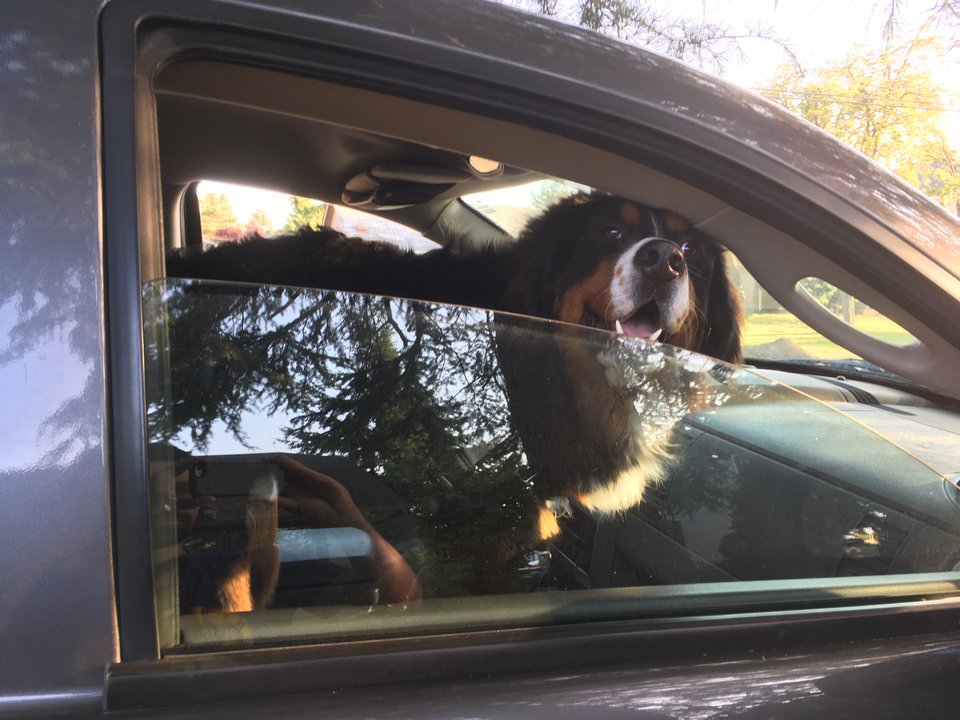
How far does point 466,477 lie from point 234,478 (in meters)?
0.45

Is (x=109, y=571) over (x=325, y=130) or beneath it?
beneath

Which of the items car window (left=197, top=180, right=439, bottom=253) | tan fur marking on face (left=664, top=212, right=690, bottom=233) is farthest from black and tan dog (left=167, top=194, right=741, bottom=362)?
tan fur marking on face (left=664, top=212, right=690, bottom=233)

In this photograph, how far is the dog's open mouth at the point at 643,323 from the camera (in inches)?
83.8

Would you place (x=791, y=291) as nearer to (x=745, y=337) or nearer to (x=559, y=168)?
(x=559, y=168)

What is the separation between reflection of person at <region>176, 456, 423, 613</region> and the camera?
3.28 feet

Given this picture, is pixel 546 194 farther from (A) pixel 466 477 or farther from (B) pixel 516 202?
(A) pixel 466 477

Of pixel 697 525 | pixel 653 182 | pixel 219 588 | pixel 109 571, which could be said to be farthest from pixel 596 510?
pixel 109 571

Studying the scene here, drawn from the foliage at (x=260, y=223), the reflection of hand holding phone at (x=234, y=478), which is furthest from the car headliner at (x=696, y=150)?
the foliage at (x=260, y=223)

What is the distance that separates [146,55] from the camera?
3.01 feet

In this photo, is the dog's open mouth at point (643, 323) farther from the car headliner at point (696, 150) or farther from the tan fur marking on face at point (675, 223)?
the car headliner at point (696, 150)

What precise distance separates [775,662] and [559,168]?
0.84 m

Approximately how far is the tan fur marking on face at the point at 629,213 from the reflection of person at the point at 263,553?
896mm

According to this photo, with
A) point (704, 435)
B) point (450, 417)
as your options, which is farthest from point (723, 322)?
point (450, 417)

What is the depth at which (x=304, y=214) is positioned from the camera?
270cm
